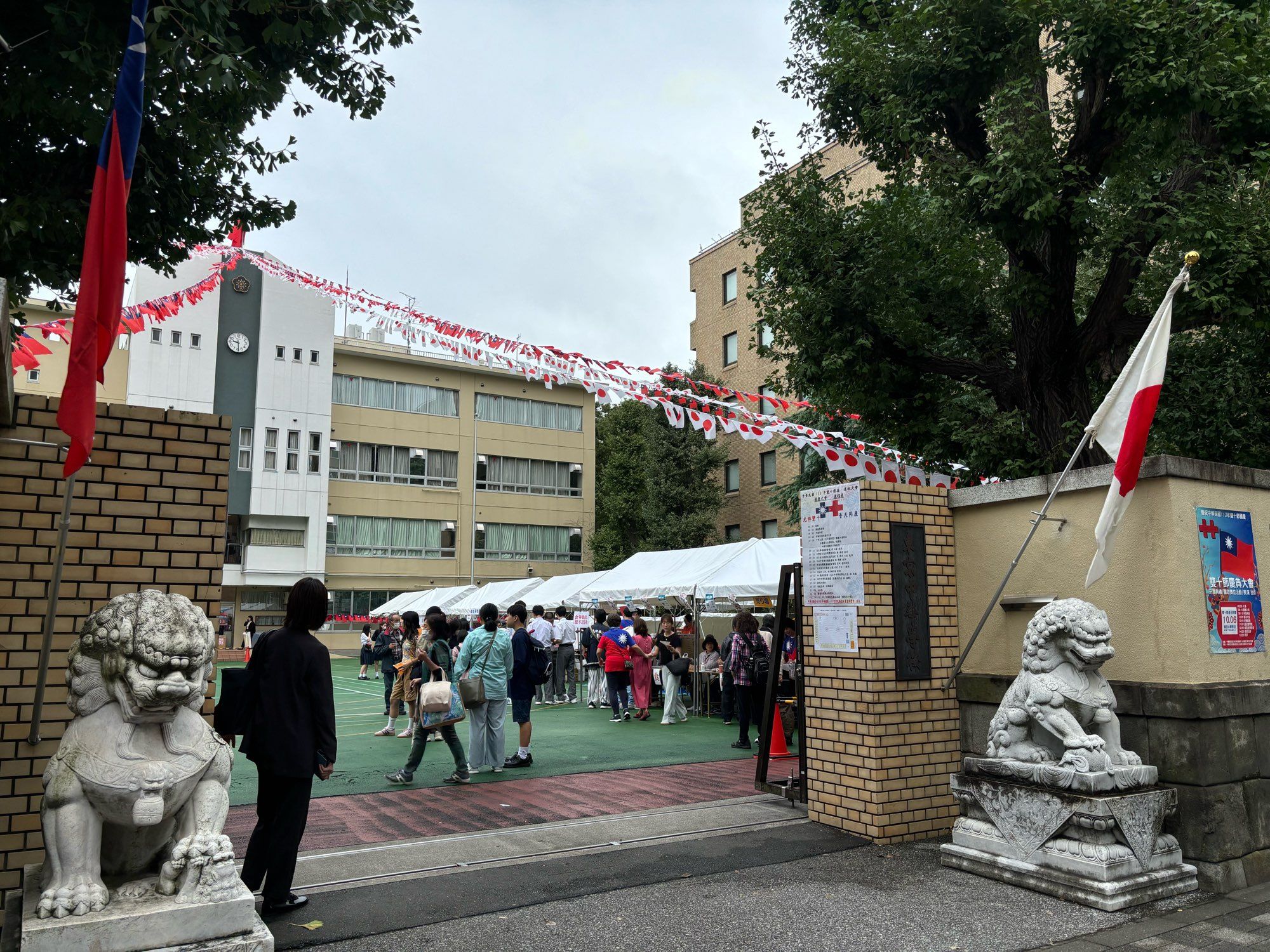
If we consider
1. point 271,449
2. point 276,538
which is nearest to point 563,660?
point 276,538

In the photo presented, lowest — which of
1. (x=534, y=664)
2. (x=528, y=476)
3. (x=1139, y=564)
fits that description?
(x=534, y=664)

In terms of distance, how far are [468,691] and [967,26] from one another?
7916mm

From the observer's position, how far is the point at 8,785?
3.92 metres

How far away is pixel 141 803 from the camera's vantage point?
322cm

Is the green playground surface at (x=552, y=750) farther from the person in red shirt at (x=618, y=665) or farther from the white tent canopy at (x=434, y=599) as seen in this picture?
the white tent canopy at (x=434, y=599)

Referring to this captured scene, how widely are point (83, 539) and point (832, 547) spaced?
190 inches

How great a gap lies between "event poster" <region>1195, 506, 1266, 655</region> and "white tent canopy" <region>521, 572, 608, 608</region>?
47.4 feet

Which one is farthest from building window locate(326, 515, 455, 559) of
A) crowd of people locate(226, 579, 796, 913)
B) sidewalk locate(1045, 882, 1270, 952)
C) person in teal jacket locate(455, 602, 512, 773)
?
sidewalk locate(1045, 882, 1270, 952)

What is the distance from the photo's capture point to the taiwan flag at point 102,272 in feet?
11.4

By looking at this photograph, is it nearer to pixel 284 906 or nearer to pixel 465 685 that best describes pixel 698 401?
pixel 465 685

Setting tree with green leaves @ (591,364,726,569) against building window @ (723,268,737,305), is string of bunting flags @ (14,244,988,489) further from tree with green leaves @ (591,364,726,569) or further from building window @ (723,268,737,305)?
building window @ (723,268,737,305)

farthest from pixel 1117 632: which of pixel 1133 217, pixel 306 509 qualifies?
Result: pixel 306 509

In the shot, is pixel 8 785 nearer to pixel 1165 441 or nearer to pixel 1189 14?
pixel 1189 14

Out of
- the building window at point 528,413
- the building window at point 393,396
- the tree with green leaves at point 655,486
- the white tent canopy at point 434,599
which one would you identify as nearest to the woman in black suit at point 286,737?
the white tent canopy at point 434,599
